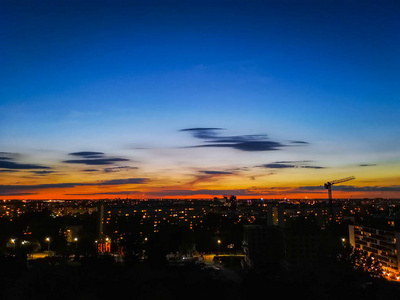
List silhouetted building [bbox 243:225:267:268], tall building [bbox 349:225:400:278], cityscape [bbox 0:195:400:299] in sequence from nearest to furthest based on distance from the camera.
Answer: cityscape [bbox 0:195:400:299], tall building [bbox 349:225:400:278], silhouetted building [bbox 243:225:267:268]

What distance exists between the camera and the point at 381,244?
3500cm

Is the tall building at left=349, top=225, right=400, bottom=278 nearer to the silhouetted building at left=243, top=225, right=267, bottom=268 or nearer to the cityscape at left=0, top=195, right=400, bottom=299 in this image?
the cityscape at left=0, top=195, right=400, bottom=299

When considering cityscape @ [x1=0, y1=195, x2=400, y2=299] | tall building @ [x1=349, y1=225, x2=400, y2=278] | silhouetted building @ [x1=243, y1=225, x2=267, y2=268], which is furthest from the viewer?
silhouetted building @ [x1=243, y1=225, x2=267, y2=268]

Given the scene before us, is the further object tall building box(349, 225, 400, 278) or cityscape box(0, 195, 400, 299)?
tall building box(349, 225, 400, 278)

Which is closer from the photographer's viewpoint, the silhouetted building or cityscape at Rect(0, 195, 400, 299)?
cityscape at Rect(0, 195, 400, 299)

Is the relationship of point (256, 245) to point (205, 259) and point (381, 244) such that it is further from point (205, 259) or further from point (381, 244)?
point (381, 244)

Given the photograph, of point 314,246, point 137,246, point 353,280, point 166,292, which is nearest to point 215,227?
point 314,246

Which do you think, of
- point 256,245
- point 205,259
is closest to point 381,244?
point 256,245

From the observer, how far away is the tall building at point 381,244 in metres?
32.2

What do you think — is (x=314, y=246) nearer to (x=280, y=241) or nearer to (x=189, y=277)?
(x=280, y=241)

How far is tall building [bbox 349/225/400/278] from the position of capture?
32.2 meters

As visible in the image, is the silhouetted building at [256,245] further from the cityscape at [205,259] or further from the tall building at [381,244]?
the tall building at [381,244]

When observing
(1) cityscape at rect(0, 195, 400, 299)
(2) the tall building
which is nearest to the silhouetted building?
(1) cityscape at rect(0, 195, 400, 299)

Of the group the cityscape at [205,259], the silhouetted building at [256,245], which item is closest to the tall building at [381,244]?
the cityscape at [205,259]
